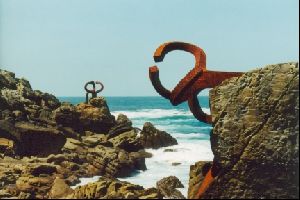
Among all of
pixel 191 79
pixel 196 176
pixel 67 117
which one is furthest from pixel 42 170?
pixel 67 117

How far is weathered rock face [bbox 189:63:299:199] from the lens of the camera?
4.16m

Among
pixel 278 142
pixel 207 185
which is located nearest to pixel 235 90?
pixel 278 142

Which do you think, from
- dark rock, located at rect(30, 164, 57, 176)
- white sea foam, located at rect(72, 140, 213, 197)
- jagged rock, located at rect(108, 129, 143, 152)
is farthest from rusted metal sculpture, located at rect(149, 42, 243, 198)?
jagged rock, located at rect(108, 129, 143, 152)

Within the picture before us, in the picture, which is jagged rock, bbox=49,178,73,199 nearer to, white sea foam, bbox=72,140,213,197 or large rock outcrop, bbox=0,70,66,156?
white sea foam, bbox=72,140,213,197

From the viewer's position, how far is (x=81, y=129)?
57.7ft

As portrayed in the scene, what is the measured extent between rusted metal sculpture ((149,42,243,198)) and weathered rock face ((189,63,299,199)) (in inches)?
19.1

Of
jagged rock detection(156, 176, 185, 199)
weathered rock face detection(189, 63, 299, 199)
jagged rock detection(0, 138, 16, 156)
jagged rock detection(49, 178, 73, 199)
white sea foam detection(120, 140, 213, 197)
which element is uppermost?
weathered rock face detection(189, 63, 299, 199)

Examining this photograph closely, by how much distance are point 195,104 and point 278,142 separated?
126 centimetres

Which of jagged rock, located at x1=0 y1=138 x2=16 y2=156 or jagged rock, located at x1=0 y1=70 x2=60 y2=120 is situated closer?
jagged rock, located at x1=0 y1=138 x2=16 y2=156

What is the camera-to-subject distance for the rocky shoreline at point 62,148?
7.02 metres

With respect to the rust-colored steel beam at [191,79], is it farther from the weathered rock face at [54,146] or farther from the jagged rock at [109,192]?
the weathered rock face at [54,146]

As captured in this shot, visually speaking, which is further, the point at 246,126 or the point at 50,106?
the point at 50,106

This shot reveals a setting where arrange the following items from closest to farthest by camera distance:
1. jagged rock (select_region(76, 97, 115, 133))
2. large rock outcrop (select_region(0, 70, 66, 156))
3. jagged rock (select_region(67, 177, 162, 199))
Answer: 1. jagged rock (select_region(67, 177, 162, 199))
2. large rock outcrop (select_region(0, 70, 66, 156))
3. jagged rock (select_region(76, 97, 115, 133))

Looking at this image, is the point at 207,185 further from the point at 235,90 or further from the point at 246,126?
the point at 235,90
